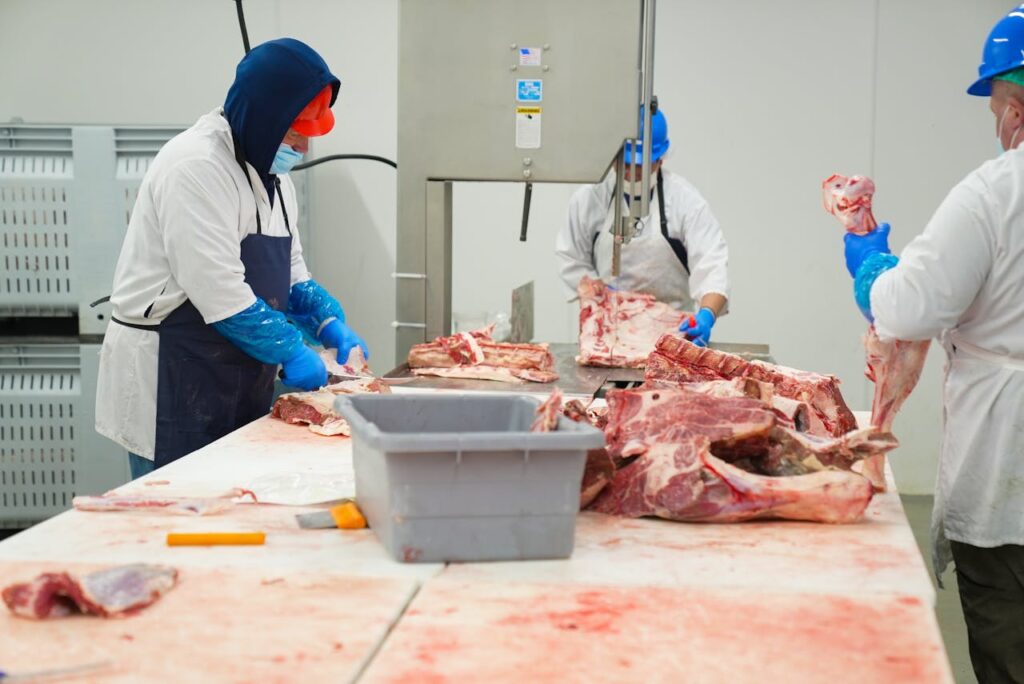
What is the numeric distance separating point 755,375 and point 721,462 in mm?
910

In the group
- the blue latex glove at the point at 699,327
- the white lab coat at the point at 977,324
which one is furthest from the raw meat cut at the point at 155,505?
the blue latex glove at the point at 699,327

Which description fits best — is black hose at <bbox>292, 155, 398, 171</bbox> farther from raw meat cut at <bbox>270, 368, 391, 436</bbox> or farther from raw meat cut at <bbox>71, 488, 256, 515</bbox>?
raw meat cut at <bbox>71, 488, 256, 515</bbox>

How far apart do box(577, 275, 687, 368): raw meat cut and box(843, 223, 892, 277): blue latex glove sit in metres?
1.16

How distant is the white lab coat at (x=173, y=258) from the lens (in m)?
3.02

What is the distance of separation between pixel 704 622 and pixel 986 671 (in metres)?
1.46

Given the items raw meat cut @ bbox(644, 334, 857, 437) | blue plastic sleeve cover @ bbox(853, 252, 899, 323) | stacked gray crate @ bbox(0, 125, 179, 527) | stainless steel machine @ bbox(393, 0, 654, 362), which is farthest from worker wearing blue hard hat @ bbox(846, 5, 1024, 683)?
stacked gray crate @ bbox(0, 125, 179, 527)

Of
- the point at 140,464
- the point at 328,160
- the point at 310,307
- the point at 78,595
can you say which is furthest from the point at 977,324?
the point at 328,160

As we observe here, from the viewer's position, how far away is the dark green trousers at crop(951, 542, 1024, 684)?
257 cm

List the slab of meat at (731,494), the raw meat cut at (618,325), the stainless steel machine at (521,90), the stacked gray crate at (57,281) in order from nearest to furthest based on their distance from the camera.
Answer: the slab of meat at (731,494) < the stainless steel machine at (521,90) < the raw meat cut at (618,325) < the stacked gray crate at (57,281)

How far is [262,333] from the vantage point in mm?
3104

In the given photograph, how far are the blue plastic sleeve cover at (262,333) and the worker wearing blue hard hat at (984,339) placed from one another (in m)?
1.66

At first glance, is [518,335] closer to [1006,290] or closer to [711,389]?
[711,389]

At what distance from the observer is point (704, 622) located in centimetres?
156

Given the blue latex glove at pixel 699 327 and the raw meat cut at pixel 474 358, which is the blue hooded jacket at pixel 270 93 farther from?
the blue latex glove at pixel 699 327
